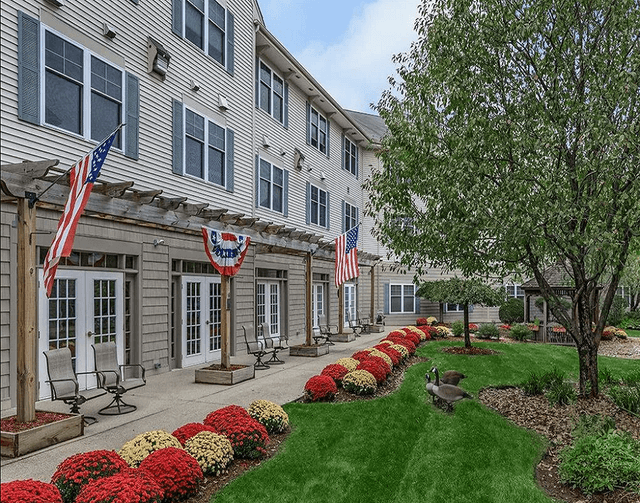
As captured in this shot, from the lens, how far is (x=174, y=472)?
5004 mm

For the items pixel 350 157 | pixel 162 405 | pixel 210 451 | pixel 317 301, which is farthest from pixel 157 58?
pixel 350 157

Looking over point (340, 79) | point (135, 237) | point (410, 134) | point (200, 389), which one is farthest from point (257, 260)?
point (340, 79)

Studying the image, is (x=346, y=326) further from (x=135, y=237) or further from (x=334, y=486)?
(x=334, y=486)

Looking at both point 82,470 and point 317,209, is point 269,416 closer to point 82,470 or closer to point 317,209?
point 82,470

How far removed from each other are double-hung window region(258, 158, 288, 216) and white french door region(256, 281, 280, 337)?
8.30 feet

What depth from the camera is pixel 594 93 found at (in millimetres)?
7973

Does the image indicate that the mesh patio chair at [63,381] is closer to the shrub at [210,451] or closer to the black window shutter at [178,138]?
the shrub at [210,451]

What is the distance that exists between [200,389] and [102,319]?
7.53 feet

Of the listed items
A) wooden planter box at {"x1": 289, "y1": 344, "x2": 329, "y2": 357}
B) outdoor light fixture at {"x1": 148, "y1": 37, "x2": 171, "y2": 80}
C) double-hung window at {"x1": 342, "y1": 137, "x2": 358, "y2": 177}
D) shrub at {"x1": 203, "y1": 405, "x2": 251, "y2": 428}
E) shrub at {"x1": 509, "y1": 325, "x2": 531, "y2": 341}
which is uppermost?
double-hung window at {"x1": 342, "y1": 137, "x2": 358, "y2": 177}

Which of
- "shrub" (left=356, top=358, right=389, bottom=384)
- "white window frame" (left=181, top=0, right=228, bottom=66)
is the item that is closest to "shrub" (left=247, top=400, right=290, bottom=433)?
"shrub" (left=356, top=358, right=389, bottom=384)

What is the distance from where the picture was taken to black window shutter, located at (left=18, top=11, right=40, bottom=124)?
8.20m

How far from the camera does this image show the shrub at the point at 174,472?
492cm

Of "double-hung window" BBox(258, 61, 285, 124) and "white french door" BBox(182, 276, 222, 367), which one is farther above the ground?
"double-hung window" BBox(258, 61, 285, 124)

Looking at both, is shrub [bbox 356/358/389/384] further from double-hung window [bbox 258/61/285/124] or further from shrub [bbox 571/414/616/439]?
double-hung window [bbox 258/61/285/124]
